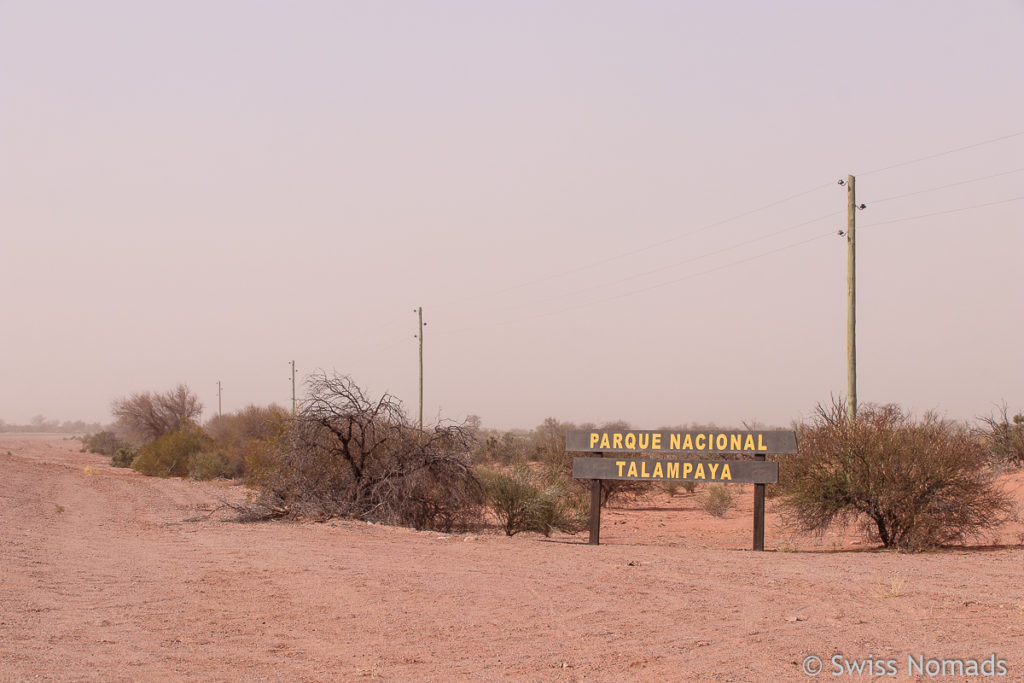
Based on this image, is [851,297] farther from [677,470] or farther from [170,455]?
[170,455]

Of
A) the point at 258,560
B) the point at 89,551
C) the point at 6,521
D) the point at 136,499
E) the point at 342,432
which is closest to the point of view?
the point at 258,560

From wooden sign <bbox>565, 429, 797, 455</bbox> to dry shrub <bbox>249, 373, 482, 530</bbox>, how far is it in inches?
176

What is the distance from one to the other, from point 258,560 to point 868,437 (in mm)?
12343

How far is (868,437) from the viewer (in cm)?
1786

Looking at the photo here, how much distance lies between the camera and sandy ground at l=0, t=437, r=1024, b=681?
8.30m

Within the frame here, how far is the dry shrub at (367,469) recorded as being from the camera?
21531mm

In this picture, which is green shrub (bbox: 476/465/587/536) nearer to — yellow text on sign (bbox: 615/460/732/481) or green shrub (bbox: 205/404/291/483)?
yellow text on sign (bbox: 615/460/732/481)

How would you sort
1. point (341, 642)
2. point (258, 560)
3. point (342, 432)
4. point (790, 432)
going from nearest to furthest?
1. point (341, 642)
2. point (258, 560)
3. point (790, 432)
4. point (342, 432)

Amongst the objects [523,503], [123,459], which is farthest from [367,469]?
[123,459]

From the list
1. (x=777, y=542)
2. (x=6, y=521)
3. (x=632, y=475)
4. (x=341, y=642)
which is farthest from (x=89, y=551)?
(x=777, y=542)

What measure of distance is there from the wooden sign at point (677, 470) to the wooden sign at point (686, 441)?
0.26 meters

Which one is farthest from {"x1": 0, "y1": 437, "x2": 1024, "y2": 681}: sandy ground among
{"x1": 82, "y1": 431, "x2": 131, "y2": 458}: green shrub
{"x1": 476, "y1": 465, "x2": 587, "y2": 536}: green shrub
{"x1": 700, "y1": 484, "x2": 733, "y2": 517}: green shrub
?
{"x1": 82, "y1": 431, "x2": 131, "y2": 458}: green shrub

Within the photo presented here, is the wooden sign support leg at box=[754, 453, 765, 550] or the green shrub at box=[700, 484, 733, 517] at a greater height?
the wooden sign support leg at box=[754, 453, 765, 550]

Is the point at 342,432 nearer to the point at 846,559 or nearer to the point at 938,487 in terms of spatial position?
the point at 846,559
